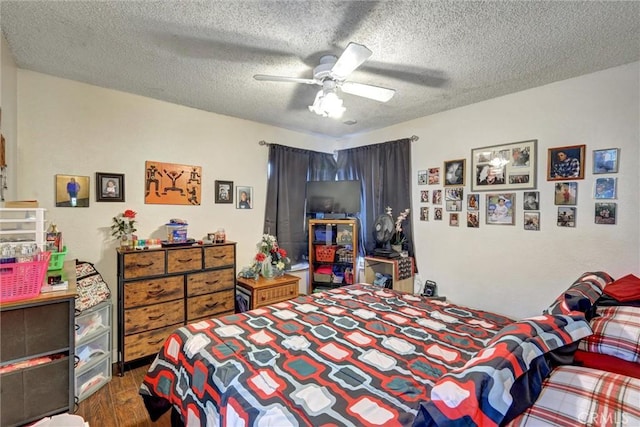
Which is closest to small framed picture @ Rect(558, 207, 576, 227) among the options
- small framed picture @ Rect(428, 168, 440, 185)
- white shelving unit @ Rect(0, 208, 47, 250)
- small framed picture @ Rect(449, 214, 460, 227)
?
small framed picture @ Rect(449, 214, 460, 227)

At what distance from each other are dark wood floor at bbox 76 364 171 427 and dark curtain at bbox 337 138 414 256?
2.87m

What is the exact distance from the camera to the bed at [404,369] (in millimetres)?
907

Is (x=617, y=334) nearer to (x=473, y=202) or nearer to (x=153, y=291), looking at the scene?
(x=473, y=202)

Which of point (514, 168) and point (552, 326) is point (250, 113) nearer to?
point (514, 168)

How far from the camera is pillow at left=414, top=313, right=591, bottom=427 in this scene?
80 cm

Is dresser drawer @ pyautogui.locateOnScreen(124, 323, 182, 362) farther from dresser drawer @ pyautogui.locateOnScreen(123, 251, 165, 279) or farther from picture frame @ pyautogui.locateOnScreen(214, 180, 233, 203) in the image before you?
picture frame @ pyautogui.locateOnScreen(214, 180, 233, 203)

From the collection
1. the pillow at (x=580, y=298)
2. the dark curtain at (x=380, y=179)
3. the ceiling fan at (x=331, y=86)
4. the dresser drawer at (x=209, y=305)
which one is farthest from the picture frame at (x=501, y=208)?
the dresser drawer at (x=209, y=305)

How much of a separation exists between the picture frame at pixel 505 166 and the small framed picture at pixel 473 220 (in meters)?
0.26

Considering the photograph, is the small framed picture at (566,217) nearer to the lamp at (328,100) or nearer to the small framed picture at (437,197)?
the small framed picture at (437,197)

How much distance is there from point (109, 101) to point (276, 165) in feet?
6.13

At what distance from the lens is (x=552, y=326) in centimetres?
112

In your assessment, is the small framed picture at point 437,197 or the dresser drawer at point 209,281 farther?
the small framed picture at point 437,197

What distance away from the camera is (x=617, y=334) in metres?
1.38

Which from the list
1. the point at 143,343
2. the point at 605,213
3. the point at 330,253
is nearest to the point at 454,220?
the point at 605,213
